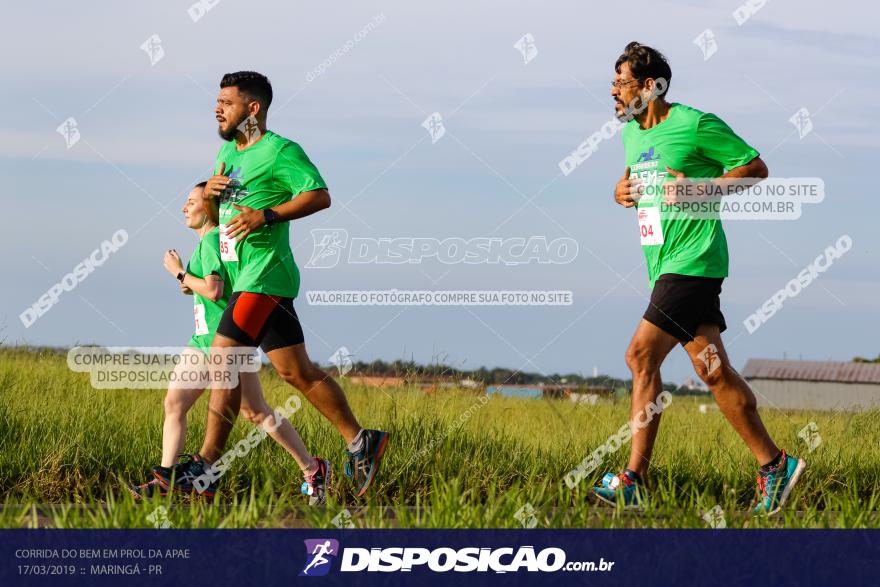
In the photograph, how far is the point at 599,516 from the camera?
5.48m

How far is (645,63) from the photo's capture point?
679cm

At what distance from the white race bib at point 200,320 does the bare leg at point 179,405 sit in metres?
0.13

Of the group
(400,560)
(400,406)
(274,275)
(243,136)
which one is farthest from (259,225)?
(400,560)

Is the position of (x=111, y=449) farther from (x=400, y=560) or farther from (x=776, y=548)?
(x=776, y=548)

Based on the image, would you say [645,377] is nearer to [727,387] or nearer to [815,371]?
[727,387]

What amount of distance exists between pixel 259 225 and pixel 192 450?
1.89 m

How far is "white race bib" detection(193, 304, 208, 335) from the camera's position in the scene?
6.86 meters

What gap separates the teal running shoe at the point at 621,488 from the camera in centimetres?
649

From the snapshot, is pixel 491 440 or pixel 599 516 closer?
pixel 599 516

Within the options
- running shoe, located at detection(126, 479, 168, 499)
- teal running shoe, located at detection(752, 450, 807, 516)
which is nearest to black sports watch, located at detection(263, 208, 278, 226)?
running shoe, located at detection(126, 479, 168, 499)

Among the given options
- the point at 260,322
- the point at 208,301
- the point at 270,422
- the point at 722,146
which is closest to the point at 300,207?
the point at 260,322

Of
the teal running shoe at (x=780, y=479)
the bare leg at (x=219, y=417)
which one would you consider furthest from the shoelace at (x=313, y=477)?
the teal running shoe at (x=780, y=479)

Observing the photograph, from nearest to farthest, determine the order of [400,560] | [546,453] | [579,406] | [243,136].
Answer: [400,560] < [243,136] < [546,453] < [579,406]

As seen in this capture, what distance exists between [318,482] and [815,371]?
161 ft
